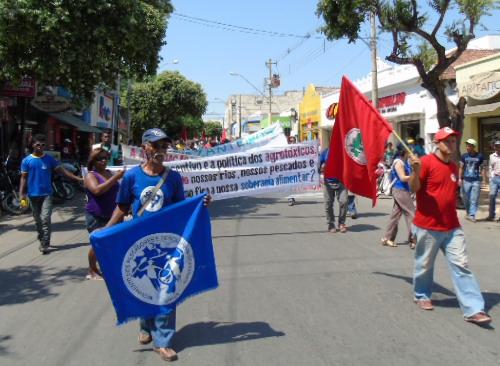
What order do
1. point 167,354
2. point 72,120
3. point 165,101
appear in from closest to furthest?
1. point 167,354
2. point 72,120
3. point 165,101

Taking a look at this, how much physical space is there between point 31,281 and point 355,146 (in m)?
4.22

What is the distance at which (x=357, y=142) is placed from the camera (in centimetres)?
586

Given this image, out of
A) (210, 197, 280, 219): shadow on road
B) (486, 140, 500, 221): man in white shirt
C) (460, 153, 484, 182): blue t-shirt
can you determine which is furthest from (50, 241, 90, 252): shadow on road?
(486, 140, 500, 221): man in white shirt

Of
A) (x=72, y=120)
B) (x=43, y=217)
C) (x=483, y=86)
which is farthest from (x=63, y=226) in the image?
(x=72, y=120)

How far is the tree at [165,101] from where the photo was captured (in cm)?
4544

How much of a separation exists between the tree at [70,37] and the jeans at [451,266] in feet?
28.3

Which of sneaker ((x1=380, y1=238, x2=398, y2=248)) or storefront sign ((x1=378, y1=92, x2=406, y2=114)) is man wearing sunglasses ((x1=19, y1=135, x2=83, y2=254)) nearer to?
sneaker ((x1=380, y1=238, x2=398, y2=248))

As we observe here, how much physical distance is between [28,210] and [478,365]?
11.3 m

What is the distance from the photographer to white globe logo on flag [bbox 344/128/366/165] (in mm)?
5820

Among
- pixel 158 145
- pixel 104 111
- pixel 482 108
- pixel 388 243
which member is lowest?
pixel 388 243

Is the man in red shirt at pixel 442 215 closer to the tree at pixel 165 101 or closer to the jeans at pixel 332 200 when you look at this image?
the jeans at pixel 332 200

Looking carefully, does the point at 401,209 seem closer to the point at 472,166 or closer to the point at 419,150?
the point at 419,150

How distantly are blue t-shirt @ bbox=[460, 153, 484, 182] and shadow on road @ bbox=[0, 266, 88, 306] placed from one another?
25.9 feet

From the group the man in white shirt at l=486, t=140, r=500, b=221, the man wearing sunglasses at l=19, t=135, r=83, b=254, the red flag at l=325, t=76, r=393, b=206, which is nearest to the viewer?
the red flag at l=325, t=76, r=393, b=206
